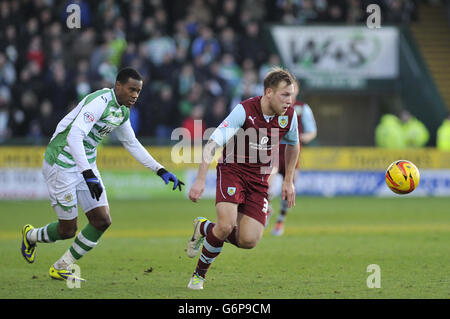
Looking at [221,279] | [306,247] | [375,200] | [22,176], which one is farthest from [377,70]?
[221,279]

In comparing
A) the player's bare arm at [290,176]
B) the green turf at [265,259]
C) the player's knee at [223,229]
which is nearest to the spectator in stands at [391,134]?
the green turf at [265,259]

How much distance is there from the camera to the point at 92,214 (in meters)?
8.33

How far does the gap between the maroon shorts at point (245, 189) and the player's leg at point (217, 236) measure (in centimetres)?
10

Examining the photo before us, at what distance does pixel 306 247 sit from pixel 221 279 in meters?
3.14

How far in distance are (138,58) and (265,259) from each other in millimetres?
11604

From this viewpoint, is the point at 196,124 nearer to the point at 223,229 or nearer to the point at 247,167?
the point at 247,167

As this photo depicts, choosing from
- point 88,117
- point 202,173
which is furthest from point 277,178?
point 202,173

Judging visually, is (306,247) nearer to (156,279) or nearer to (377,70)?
(156,279)

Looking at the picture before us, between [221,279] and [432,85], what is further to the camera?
[432,85]

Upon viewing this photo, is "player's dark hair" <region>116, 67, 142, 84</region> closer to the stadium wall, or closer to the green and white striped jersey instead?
the green and white striped jersey

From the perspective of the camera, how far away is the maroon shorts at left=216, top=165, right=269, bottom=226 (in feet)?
25.5

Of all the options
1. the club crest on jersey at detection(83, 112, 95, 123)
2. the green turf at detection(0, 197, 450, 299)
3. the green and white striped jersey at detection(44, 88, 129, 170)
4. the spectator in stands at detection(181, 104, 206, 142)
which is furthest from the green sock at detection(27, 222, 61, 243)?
the spectator in stands at detection(181, 104, 206, 142)

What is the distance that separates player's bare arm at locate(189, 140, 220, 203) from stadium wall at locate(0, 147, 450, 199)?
11952 millimetres

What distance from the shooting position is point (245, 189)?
26.1 ft
